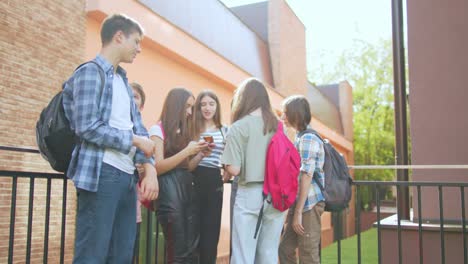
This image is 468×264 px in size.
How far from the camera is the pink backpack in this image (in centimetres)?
314

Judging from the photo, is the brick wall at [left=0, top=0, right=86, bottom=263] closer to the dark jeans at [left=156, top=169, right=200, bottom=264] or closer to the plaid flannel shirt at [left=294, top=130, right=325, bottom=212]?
the dark jeans at [left=156, top=169, right=200, bottom=264]

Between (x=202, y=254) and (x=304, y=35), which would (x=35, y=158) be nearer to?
(x=202, y=254)

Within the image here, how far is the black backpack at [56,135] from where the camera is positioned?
2270 millimetres

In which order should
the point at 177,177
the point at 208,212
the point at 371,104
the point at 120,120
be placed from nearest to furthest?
the point at 120,120, the point at 177,177, the point at 208,212, the point at 371,104

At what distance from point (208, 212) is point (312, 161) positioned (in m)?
0.92

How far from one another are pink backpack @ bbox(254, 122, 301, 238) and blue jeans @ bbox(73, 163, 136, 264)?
1056mm

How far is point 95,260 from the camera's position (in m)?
2.22

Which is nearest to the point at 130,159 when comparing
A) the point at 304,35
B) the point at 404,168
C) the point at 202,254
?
the point at 202,254

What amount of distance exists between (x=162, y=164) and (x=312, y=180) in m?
1.36

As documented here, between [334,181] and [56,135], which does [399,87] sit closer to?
[334,181]

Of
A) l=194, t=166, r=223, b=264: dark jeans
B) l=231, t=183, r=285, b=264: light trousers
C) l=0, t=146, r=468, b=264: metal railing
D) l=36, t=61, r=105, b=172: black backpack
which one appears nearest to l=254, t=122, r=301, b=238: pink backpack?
l=231, t=183, r=285, b=264: light trousers

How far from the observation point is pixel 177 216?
3174mm

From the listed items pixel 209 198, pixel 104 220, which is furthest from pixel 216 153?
pixel 104 220

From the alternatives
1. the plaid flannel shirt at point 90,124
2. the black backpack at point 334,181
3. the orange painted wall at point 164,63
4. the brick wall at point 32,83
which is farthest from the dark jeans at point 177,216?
the orange painted wall at point 164,63
